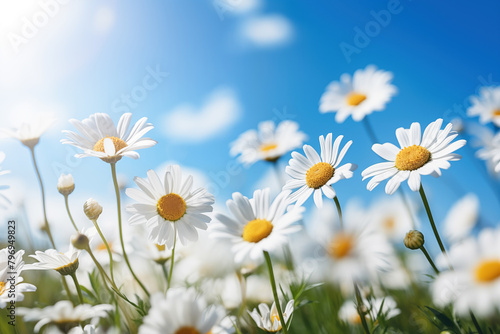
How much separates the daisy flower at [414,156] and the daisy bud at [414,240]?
0.49ft

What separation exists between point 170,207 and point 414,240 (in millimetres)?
813

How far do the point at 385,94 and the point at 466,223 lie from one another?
1525 millimetres

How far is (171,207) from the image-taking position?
1477mm

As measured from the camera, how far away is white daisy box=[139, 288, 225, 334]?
38.8 inches

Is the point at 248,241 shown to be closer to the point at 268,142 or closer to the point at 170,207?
the point at 170,207

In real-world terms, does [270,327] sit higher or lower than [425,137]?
lower

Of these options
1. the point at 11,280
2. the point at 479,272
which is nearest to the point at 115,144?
the point at 11,280

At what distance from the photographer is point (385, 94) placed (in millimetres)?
3316

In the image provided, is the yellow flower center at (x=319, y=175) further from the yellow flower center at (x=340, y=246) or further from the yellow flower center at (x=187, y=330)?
the yellow flower center at (x=187, y=330)

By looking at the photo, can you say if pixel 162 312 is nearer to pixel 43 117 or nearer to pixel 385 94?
pixel 43 117

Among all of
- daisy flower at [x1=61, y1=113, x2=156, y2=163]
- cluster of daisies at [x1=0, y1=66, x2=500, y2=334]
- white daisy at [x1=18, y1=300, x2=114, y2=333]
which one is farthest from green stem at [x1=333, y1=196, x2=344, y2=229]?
white daisy at [x1=18, y1=300, x2=114, y2=333]

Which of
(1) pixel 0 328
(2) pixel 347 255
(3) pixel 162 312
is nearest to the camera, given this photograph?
(3) pixel 162 312

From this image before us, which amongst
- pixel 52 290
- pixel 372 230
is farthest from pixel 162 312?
pixel 52 290

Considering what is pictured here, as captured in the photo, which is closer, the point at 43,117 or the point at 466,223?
the point at 43,117
